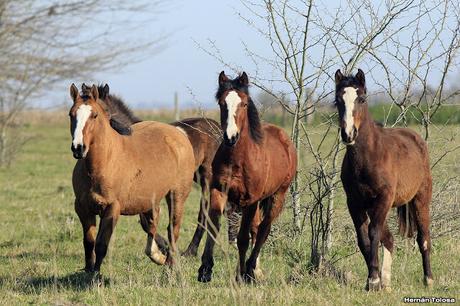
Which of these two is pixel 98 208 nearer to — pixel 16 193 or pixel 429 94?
pixel 429 94

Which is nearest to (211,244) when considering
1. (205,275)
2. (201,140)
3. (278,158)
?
(205,275)

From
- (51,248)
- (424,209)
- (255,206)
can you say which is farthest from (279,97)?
(51,248)

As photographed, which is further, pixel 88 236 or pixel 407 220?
pixel 407 220

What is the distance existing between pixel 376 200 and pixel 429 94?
294 centimetres

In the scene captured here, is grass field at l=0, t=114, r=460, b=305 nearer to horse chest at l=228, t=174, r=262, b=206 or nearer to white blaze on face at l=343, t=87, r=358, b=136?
horse chest at l=228, t=174, r=262, b=206

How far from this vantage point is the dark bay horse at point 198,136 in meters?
9.51

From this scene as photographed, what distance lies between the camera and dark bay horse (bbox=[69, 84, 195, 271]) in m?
8.18

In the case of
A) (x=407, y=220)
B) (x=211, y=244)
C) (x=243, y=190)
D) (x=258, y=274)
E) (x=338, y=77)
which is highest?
(x=338, y=77)

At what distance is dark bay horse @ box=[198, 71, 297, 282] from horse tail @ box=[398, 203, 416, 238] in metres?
1.26

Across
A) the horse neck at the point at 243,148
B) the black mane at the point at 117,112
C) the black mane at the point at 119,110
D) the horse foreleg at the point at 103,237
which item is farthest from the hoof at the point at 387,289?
the black mane at the point at 119,110

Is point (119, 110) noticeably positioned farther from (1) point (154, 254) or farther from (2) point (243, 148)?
(2) point (243, 148)

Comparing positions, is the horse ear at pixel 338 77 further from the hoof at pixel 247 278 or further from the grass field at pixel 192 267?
the hoof at pixel 247 278

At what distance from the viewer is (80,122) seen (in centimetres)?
797

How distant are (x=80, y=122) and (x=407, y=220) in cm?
344
